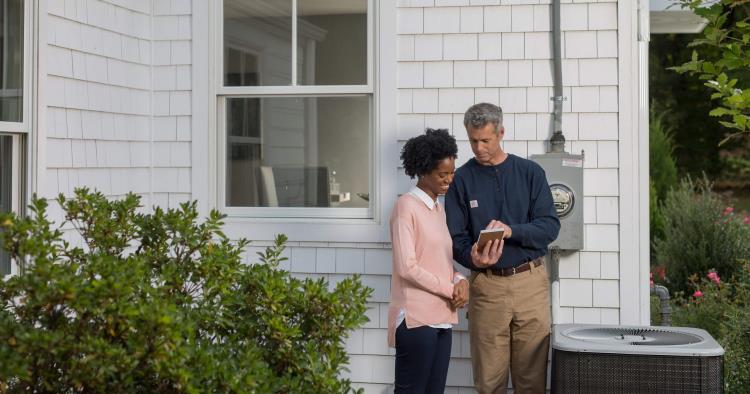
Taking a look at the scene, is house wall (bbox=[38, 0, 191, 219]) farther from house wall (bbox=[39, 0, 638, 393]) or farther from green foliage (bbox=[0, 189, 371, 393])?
green foliage (bbox=[0, 189, 371, 393])

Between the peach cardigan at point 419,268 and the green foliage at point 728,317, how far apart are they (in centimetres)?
220

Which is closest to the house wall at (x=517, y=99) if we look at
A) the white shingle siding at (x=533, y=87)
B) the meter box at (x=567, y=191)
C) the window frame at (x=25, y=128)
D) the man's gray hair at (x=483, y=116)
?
the white shingle siding at (x=533, y=87)

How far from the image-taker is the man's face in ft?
15.3

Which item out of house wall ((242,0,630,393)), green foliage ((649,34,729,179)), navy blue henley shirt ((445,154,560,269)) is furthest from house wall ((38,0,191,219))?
green foliage ((649,34,729,179))

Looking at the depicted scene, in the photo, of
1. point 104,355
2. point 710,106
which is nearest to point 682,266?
point 104,355

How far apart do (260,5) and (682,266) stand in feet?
17.6

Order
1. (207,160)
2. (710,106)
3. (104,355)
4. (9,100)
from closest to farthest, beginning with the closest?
(104,355) < (9,100) < (207,160) < (710,106)

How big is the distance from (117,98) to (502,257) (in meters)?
2.31

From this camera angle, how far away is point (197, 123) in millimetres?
5758

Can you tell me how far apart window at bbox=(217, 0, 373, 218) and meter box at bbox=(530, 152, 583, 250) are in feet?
3.38

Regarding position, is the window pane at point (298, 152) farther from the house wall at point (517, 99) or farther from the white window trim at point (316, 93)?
the house wall at point (517, 99)

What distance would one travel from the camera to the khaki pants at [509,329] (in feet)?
15.7

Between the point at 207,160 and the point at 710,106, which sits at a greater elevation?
the point at 710,106

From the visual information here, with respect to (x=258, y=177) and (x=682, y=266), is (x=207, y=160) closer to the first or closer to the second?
(x=258, y=177)
